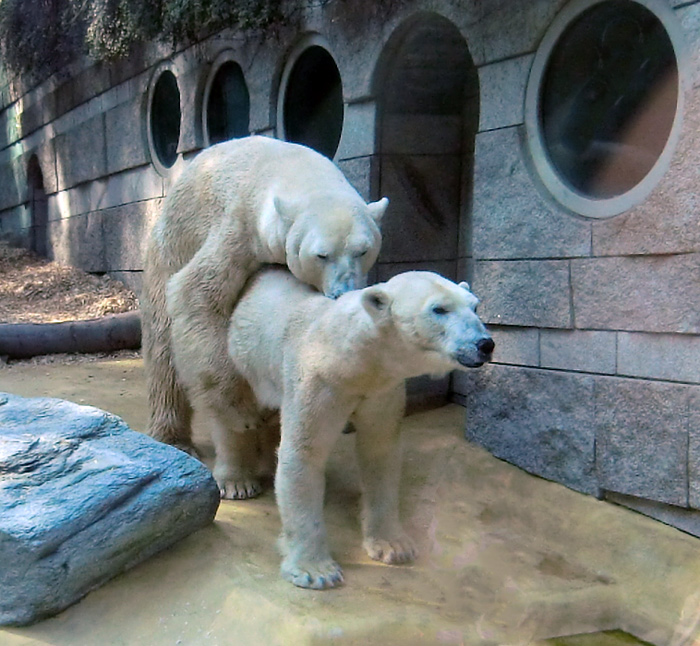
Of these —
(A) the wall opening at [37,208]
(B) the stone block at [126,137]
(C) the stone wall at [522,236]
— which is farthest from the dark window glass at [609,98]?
(A) the wall opening at [37,208]

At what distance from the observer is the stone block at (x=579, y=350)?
3.44 metres

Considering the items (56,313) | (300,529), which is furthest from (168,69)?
(300,529)

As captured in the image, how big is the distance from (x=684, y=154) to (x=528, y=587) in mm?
1883

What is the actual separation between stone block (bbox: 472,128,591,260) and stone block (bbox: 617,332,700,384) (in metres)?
0.50

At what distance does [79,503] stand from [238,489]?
3.70 ft

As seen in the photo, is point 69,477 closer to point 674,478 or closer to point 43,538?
point 43,538

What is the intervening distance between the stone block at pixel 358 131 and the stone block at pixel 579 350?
179cm

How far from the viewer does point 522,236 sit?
380 centimetres

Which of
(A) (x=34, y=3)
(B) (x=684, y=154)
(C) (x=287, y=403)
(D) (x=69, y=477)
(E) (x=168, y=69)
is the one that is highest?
(A) (x=34, y=3)

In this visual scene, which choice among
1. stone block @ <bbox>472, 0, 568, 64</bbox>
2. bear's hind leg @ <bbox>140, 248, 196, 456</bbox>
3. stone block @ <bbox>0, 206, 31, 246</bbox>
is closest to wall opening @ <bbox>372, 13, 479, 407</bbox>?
stone block @ <bbox>472, 0, 568, 64</bbox>

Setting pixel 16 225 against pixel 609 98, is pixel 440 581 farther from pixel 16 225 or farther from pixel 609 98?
pixel 16 225

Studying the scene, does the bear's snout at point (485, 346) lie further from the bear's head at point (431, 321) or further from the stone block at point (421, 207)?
the stone block at point (421, 207)

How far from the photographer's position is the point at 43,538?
2381mm

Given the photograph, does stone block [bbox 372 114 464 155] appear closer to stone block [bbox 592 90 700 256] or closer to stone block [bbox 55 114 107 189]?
stone block [bbox 592 90 700 256]
